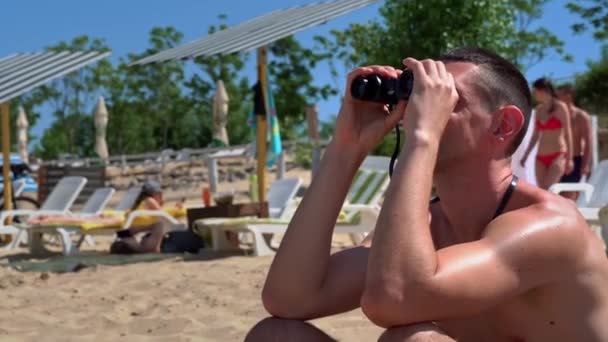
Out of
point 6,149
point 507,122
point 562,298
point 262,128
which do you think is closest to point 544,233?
point 562,298

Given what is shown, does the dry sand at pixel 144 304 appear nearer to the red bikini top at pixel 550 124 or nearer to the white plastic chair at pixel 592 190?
the white plastic chair at pixel 592 190

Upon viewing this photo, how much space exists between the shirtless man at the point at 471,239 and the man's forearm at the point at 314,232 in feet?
0.11

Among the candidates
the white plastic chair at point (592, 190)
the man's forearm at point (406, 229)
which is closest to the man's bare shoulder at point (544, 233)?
the man's forearm at point (406, 229)

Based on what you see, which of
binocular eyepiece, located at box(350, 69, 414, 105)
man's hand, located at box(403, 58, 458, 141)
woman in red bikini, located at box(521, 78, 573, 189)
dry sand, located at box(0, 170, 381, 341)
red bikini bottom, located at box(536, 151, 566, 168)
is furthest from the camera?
red bikini bottom, located at box(536, 151, 566, 168)

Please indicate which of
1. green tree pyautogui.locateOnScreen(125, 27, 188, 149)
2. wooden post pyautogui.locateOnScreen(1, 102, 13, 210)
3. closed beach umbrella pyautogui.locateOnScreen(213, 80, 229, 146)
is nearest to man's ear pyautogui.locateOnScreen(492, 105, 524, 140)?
wooden post pyautogui.locateOnScreen(1, 102, 13, 210)

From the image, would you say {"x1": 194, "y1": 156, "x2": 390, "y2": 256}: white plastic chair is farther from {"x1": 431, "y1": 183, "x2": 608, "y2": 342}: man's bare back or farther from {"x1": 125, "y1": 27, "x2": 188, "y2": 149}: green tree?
{"x1": 125, "y1": 27, "x2": 188, "y2": 149}: green tree

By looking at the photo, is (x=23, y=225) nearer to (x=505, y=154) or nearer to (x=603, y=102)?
(x=505, y=154)

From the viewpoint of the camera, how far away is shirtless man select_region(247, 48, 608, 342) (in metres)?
1.66

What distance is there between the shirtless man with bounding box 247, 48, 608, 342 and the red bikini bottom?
6071mm

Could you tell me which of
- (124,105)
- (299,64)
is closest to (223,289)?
(299,64)

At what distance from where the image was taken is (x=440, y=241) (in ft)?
6.62

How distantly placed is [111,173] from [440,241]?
877 inches

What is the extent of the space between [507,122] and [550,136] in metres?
6.25

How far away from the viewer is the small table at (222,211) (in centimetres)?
830
